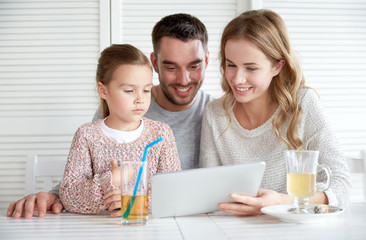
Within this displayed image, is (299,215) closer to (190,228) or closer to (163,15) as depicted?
(190,228)

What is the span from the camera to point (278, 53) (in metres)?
1.87

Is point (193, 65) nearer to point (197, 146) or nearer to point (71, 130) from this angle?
point (197, 146)

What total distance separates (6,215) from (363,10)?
2.61m

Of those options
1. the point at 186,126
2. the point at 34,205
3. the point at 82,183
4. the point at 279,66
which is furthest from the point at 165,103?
the point at 34,205

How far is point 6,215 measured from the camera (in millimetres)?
1465

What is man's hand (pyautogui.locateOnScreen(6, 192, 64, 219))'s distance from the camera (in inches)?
56.0

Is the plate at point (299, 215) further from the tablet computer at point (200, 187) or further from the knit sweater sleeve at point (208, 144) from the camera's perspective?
the knit sweater sleeve at point (208, 144)

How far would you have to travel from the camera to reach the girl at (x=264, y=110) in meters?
1.82

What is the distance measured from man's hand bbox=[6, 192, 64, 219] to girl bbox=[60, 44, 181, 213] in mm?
46

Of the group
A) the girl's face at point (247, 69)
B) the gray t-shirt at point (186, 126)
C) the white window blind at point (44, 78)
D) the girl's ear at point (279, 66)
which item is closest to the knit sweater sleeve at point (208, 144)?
the gray t-shirt at point (186, 126)

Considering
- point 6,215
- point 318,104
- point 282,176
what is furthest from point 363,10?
point 6,215

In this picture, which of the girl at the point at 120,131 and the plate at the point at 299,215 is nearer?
the plate at the point at 299,215

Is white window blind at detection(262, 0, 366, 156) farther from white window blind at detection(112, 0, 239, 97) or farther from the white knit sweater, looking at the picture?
the white knit sweater

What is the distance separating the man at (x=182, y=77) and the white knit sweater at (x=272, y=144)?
0.13 m
